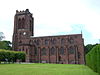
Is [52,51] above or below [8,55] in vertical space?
above

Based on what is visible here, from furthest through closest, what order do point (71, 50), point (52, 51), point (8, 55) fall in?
point (52, 51), point (71, 50), point (8, 55)

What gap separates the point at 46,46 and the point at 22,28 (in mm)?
14251

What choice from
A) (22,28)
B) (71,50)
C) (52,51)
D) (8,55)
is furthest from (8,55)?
(22,28)

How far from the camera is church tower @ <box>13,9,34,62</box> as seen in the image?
63.3 meters

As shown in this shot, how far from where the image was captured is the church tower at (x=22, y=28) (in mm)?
63344

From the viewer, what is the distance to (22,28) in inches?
2574

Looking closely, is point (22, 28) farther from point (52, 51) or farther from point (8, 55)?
point (8, 55)

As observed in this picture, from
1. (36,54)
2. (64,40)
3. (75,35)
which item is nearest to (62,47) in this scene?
(64,40)

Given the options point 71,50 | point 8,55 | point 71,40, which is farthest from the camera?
point 71,40

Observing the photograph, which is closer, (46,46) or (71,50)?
(71,50)

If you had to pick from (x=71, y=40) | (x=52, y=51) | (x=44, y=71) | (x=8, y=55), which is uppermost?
(x=71, y=40)

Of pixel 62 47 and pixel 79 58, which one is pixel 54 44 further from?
pixel 79 58

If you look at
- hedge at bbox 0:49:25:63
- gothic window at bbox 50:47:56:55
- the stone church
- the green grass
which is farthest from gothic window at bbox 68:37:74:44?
the green grass

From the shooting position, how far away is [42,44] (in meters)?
60.5
